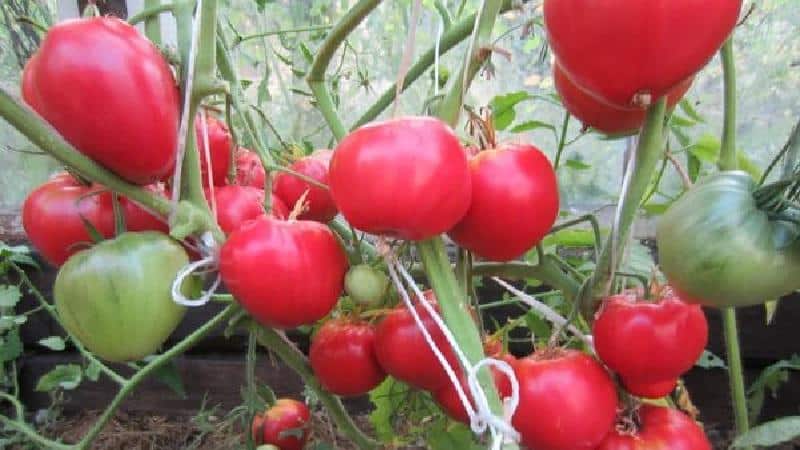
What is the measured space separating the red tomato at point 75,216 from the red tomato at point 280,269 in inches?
2.9

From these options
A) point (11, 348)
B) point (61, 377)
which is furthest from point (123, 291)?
point (11, 348)

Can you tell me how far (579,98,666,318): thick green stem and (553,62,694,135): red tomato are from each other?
30mm

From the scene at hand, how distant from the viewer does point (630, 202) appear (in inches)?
15.6

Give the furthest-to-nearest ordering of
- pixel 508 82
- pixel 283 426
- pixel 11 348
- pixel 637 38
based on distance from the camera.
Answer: pixel 508 82 < pixel 11 348 < pixel 283 426 < pixel 637 38

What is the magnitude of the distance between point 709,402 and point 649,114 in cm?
93

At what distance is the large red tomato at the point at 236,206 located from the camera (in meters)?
0.47

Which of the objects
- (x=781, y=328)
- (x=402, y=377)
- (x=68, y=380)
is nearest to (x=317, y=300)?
(x=402, y=377)

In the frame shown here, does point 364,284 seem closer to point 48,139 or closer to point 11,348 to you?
point 48,139

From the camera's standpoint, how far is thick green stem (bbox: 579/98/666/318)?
352 mm

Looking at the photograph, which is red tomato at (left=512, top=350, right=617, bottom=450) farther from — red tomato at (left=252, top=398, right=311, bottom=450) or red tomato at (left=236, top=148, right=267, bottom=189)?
red tomato at (left=252, top=398, right=311, bottom=450)

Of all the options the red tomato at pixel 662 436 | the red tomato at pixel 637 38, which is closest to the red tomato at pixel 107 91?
the red tomato at pixel 637 38

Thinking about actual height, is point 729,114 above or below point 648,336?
above

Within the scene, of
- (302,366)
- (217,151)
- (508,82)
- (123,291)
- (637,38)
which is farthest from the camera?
(508,82)

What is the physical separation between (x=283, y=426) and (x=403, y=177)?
0.54 metres
